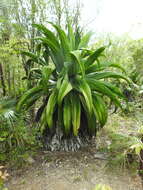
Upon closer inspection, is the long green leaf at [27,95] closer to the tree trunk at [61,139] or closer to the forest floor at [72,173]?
the tree trunk at [61,139]

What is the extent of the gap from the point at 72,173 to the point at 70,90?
2.96 feet

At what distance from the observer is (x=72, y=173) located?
163 centimetres

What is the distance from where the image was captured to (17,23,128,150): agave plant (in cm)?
174

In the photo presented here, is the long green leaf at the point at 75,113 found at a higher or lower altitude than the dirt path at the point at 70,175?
higher

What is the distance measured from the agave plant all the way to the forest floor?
0.18 m

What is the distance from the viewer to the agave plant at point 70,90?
1739 mm

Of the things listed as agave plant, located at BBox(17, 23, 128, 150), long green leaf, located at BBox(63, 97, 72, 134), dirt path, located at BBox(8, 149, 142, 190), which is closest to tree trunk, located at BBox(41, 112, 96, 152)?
agave plant, located at BBox(17, 23, 128, 150)

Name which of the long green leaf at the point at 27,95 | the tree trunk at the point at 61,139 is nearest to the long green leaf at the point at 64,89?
the long green leaf at the point at 27,95

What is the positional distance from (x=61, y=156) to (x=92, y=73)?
1.12 metres

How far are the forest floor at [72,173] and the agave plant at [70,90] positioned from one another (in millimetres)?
176

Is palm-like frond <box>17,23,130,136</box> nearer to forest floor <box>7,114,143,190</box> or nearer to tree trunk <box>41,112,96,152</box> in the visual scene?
tree trunk <box>41,112,96,152</box>

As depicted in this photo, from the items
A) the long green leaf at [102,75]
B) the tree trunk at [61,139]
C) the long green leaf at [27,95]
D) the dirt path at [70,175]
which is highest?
the long green leaf at [102,75]

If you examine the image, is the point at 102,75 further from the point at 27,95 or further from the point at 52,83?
the point at 27,95

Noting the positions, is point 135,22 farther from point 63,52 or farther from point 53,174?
point 53,174
